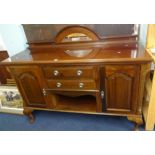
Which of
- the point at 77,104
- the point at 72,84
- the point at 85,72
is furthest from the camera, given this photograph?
the point at 77,104

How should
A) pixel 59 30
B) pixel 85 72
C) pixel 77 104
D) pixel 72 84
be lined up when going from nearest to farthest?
pixel 85 72 < pixel 72 84 < pixel 59 30 < pixel 77 104

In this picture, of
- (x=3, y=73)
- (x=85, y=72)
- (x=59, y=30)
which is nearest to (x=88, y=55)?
(x=85, y=72)

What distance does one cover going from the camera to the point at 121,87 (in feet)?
3.96

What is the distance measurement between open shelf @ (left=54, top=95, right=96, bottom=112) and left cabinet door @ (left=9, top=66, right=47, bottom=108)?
178mm

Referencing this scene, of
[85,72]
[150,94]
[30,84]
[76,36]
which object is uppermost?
[76,36]

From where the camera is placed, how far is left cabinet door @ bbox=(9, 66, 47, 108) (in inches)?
51.9

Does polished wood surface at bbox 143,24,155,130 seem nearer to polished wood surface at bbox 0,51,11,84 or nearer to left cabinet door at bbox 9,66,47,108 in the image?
left cabinet door at bbox 9,66,47,108

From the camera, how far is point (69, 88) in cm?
132

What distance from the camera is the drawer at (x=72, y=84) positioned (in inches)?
48.9

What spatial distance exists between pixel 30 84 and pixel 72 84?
0.43 m

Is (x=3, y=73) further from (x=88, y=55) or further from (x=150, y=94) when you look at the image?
(x=150, y=94)
